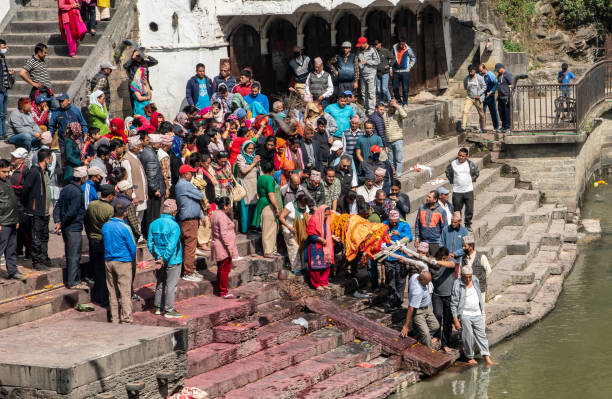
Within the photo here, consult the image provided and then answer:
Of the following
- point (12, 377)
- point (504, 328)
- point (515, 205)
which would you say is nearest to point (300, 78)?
point (515, 205)

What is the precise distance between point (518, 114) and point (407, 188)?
565 centimetres

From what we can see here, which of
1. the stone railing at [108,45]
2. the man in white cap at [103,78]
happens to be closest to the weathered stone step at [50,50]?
the stone railing at [108,45]

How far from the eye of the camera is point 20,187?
1257cm

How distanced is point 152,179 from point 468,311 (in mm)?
4804

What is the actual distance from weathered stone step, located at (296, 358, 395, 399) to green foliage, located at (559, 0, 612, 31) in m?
21.3

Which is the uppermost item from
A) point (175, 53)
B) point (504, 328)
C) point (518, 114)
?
point (175, 53)

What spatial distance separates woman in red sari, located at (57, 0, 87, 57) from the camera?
17.7 meters

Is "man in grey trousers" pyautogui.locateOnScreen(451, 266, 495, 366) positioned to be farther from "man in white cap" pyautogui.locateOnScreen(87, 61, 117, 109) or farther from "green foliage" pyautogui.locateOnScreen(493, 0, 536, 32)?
"green foliage" pyautogui.locateOnScreen(493, 0, 536, 32)

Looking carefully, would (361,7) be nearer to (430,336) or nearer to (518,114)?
(518,114)

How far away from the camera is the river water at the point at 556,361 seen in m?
13.2

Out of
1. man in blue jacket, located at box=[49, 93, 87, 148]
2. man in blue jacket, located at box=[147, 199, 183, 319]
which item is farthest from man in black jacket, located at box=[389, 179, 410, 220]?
man in blue jacket, located at box=[49, 93, 87, 148]

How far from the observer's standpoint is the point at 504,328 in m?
15.3

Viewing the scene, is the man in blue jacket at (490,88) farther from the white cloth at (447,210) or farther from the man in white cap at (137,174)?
the man in white cap at (137,174)

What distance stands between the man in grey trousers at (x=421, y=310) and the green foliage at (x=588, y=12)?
20481 mm
